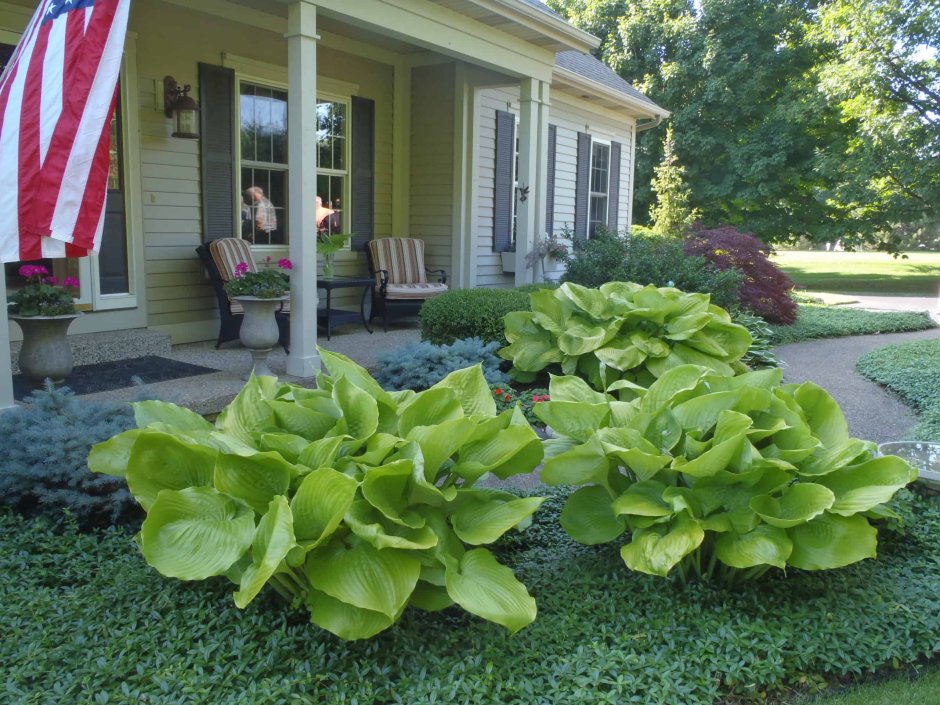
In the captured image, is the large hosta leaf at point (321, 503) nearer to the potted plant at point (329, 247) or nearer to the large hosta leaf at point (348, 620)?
the large hosta leaf at point (348, 620)

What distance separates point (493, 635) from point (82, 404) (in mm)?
2122

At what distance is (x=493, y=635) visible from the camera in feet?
7.71

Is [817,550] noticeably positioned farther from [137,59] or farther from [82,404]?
[137,59]

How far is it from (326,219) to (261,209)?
3.03 feet

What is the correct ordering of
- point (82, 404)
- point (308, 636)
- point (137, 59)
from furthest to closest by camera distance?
point (137, 59) → point (82, 404) → point (308, 636)

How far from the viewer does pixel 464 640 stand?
7.72ft

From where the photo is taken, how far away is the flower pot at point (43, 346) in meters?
4.45

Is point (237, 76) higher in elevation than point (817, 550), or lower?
higher

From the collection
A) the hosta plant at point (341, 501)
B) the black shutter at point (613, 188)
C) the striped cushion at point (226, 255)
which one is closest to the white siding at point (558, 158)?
the black shutter at point (613, 188)

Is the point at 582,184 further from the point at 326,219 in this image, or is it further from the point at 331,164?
the point at 326,219

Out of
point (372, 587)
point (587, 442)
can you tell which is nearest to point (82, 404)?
point (372, 587)

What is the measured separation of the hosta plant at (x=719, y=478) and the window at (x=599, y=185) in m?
9.42

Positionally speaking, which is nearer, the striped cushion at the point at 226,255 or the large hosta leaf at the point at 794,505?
the large hosta leaf at the point at 794,505

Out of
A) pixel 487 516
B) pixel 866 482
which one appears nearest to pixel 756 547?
pixel 866 482
